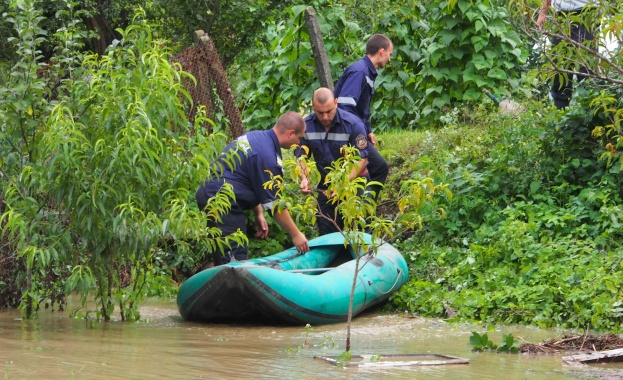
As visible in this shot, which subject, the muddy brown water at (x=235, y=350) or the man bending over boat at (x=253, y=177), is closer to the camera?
the muddy brown water at (x=235, y=350)

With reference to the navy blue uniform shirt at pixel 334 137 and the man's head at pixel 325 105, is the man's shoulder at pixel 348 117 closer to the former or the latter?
the navy blue uniform shirt at pixel 334 137

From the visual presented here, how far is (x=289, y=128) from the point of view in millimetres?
8992

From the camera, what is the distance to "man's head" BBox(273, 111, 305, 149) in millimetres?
8969

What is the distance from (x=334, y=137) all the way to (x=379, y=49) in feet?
4.44

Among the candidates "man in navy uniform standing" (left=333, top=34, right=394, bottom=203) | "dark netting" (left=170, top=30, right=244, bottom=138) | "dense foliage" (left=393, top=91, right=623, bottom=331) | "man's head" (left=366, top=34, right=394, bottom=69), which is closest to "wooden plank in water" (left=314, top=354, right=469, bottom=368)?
"dense foliage" (left=393, top=91, right=623, bottom=331)

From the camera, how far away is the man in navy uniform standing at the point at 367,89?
A: 10.7 metres

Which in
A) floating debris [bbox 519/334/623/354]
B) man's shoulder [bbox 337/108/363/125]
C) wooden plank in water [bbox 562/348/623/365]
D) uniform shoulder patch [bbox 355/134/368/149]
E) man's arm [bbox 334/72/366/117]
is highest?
man's arm [bbox 334/72/366/117]

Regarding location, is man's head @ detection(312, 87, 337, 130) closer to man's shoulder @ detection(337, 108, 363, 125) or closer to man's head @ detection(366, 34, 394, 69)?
man's shoulder @ detection(337, 108, 363, 125)

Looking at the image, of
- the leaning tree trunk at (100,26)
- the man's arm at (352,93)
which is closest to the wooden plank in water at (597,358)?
the man's arm at (352,93)

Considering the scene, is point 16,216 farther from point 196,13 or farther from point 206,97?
point 196,13

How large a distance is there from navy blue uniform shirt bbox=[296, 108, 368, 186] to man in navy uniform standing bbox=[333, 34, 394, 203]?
1.53 ft

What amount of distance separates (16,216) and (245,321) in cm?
229

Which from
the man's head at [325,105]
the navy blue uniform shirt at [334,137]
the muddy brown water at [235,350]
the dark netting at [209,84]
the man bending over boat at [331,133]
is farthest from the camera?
the dark netting at [209,84]

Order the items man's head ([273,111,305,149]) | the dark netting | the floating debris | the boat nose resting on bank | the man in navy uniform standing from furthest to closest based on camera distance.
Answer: the dark netting, the man in navy uniform standing, man's head ([273,111,305,149]), the boat nose resting on bank, the floating debris
